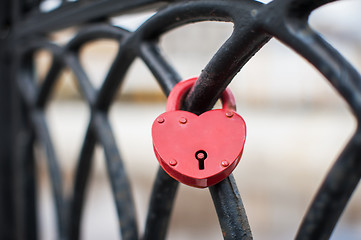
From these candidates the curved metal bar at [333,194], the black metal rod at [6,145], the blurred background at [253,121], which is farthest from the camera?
the blurred background at [253,121]

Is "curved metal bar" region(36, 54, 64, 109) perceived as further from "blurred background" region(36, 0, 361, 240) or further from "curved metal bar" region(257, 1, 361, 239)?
"blurred background" region(36, 0, 361, 240)

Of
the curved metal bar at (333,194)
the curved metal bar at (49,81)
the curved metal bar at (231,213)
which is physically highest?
the curved metal bar at (49,81)

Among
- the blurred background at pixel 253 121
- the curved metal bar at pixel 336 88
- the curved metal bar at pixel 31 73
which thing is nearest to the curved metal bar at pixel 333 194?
the curved metal bar at pixel 336 88

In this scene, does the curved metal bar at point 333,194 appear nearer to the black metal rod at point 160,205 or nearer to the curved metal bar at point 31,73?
the black metal rod at point 160,205

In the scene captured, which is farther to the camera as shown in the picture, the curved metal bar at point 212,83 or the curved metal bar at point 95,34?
the curved metal bar at point 95,34

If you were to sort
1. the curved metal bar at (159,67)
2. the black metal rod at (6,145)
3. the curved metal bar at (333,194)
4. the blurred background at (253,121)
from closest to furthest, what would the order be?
the curved metal bar at (333,194), the curved metal bar at (159,67), the black metal rod at (6,145), the blurred background at (253,121)

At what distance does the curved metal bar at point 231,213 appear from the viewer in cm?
27

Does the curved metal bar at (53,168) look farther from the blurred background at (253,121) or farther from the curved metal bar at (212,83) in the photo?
the blurred background at (253,121)

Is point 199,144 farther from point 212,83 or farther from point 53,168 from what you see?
point 53,168

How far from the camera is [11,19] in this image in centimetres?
63

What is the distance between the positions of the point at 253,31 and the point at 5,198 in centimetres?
55

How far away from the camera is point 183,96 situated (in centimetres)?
30

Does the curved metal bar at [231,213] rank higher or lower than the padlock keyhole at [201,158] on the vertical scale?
lower

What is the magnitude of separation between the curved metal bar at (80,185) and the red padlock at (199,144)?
0.67ft
